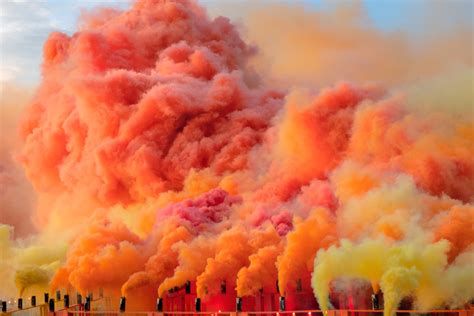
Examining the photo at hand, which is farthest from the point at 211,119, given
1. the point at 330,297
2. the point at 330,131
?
the point at 330,297

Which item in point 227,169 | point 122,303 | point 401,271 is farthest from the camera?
point 227,169

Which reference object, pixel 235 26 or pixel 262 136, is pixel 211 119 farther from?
pixel 235 26

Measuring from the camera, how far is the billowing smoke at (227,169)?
26672mm

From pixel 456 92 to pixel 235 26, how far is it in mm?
14855

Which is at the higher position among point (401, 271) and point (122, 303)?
point (401, 271)

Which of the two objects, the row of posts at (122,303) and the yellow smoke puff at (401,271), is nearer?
the yellow smoke puff at (401,271)

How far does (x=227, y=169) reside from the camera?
36125mm

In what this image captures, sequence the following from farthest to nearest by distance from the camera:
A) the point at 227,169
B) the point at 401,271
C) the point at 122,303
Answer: the point at 227,169 → the point at 122,303 → the point at 401,271

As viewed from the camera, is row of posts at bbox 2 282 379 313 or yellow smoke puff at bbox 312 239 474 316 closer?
yellow smoke puff at bbox 312 239 474 316

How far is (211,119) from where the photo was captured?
3794 cm

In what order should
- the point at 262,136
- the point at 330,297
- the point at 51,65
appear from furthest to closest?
the point at 51,65 < the point at 262,136 < the point at 330,297

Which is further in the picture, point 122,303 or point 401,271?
point 122,303

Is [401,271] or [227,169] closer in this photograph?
[401,271]

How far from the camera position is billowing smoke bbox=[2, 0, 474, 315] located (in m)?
26.7
